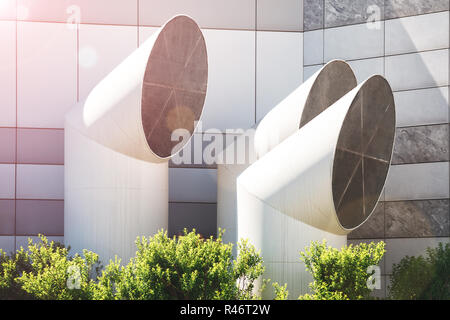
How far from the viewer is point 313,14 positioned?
2062cm

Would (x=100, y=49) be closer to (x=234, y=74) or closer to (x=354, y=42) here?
(x=234, y=74)

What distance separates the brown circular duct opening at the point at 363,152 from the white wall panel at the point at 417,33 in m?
5.96

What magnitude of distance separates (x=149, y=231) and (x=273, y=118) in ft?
14.9

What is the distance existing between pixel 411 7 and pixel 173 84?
907 centimetres

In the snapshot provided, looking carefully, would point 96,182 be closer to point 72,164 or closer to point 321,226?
point 72,164

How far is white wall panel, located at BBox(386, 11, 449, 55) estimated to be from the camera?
62.6ft

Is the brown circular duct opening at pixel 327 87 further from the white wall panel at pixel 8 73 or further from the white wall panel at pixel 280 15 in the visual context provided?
the white wall panel at pixel 8 73

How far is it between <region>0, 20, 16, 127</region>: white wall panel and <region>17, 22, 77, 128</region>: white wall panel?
195 mm

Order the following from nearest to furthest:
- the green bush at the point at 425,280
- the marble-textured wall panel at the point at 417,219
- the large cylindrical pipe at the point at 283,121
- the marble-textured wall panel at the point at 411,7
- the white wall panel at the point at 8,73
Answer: the green bush at the point at 425,280 → the large cylindrical pipe at the point at 283,121 → the marble-textured wall panel at the point at 417,219 → the marble-textured wall panel at the point at 411,7 → the white wall panel at the point at 8,73

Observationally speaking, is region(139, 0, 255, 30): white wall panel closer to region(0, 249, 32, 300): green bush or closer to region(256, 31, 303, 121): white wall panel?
region(256, 31, 303, 121): white wall panel

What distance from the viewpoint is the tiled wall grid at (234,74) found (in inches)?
754

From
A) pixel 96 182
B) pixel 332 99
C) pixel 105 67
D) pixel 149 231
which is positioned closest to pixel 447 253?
pixel 332 99

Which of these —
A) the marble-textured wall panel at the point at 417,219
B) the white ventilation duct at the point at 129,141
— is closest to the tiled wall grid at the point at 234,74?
the marble-textured wall panel at the point at 417,219

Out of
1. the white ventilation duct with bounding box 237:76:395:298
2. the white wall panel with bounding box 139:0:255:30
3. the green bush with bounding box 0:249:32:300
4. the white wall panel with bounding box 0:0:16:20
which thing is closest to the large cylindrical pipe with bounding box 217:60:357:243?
the white ventilation duct with bounding box 237:76:395:298
